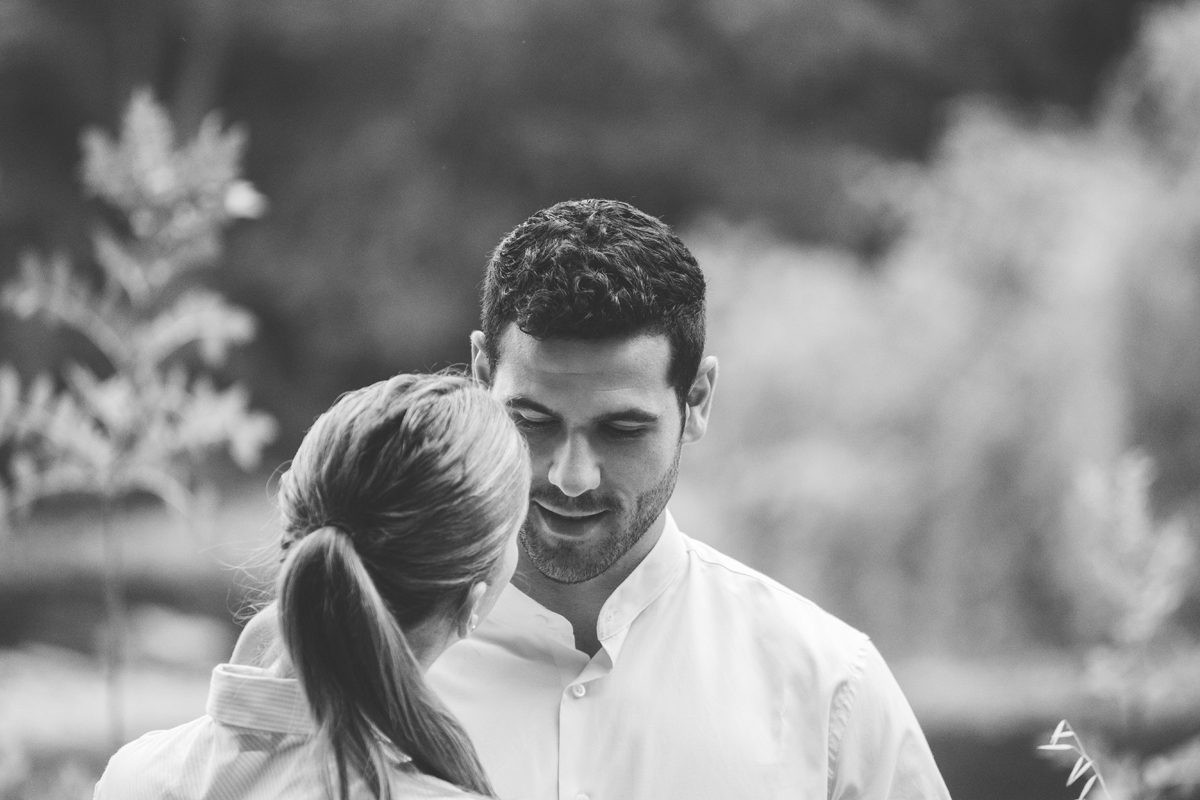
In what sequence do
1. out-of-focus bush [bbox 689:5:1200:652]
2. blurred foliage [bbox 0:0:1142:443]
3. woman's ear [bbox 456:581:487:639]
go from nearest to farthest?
1. woman's ear [bbox 456:581:487:639]
2. out-of-focus bush [bbox 689:5:1200:652]
3. blurred foliage [bbox 0:0:1142:443]

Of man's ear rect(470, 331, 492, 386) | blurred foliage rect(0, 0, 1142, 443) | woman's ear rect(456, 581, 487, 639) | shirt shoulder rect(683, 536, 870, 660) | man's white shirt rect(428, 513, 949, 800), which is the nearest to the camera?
woman's ear rect(456, 581, 487, 639)

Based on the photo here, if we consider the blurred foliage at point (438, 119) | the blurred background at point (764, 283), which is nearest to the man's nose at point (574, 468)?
the blurred background at point (764, 283)

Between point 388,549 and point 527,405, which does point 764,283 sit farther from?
point 388,549

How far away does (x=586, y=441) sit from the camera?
2.17m

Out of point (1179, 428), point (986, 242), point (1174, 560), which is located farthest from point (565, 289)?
point (986, 242)

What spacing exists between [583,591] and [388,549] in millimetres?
721

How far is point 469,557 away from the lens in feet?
5.34

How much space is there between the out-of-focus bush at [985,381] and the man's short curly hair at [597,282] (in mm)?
5153

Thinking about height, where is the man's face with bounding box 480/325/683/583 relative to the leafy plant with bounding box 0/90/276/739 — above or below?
below

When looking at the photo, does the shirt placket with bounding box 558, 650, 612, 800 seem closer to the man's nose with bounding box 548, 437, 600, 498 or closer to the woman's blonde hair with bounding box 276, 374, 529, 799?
the man's nose with bounding box 548, 437, 600, 498

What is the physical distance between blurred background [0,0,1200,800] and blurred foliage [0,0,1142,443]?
0.14 feet

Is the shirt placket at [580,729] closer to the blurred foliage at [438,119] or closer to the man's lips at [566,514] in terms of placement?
the man's lips at [566,514]

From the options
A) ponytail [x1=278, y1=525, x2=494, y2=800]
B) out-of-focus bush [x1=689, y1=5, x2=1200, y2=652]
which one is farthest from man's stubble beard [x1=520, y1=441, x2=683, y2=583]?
out-of-focus bush [x1=689, y1=5, x2=1200, y2=652]

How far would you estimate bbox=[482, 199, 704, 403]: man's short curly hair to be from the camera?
2.17 meters
